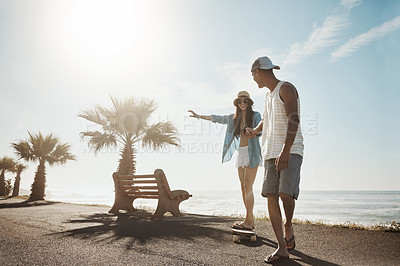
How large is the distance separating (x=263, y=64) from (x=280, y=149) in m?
0.95

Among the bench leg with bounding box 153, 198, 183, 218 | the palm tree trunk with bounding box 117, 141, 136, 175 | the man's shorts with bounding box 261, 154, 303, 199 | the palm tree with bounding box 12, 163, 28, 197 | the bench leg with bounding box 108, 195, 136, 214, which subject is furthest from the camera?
the palm tree with bounding box 12, 163, 28, 197

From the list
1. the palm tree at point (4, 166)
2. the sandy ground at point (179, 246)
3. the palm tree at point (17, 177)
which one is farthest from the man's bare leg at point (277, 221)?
the palm tree at point (4, 166)

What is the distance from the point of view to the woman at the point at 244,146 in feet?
13.3

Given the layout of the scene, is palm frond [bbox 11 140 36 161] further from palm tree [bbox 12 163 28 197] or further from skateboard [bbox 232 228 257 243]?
skateboard [bbox 232 228 257 243]

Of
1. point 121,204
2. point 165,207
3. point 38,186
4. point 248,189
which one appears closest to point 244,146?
point 248,189

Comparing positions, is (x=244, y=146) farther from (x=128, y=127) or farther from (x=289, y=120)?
(x=128, y=127)

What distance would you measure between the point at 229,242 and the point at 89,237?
1908 mm

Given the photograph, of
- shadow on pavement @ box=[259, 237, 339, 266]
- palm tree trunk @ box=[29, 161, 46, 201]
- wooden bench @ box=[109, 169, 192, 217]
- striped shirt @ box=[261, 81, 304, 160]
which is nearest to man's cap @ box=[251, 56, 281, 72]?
striped shirt @ box=[261, 81, 304, 160]

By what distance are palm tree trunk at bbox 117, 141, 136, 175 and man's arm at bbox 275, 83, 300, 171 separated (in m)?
11.0

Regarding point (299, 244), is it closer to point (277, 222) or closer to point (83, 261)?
point (277, 222)

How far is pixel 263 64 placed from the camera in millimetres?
3000

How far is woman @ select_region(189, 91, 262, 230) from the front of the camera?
13.3 feet

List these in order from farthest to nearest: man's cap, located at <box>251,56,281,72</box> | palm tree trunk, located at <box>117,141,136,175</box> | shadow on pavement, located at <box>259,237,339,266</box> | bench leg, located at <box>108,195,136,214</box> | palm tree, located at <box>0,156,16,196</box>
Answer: palm tree, located at <box>0,156,16,196</box>, palm tree trunk, located at <box>117,141,136,175</box>, bench leg, located at <box>108,195,136,214</box>, man's cap, located at <box>251,56,281,72</box>, shadow on pavement, located at <box>259,237,339,266</box>

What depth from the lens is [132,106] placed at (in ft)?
45.2
